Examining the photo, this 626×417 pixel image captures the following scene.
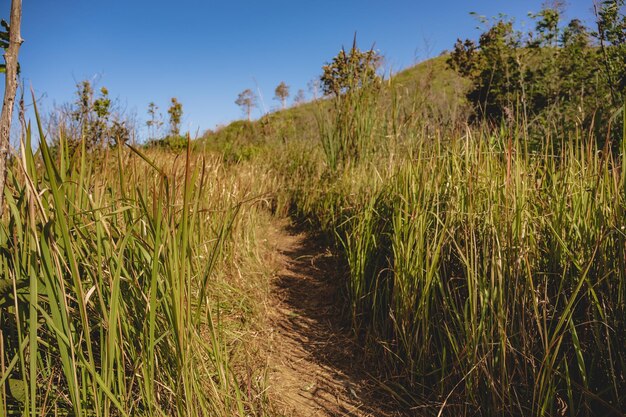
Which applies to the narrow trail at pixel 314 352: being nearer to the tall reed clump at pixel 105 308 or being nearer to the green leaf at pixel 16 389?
the tall reed clump at pixel 105 308

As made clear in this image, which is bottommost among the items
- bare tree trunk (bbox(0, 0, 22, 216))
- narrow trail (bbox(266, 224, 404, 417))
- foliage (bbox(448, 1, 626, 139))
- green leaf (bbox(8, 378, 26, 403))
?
narrow trail (bbox(266, 224, 404, 417))

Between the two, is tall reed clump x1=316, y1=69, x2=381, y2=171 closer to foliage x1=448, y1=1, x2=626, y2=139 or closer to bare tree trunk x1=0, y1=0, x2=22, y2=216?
foliage x1=448, y1=1, x2=626, y2=139

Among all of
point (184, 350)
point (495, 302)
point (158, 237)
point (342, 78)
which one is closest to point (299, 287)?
point (495, 302)

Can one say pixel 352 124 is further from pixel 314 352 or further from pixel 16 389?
pixel 16 389

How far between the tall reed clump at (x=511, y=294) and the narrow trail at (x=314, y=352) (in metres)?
0.15

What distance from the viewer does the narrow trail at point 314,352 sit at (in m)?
1.51

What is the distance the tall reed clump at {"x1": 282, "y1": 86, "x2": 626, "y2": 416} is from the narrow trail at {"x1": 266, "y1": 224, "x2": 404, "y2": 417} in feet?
0.49

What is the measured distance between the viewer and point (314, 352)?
6.24ft

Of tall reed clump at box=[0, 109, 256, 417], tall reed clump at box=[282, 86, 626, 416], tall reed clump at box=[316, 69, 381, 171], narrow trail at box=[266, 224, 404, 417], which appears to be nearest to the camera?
tall reed clump at box=[0, 109, 256, 417]

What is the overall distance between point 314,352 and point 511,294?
99 cm

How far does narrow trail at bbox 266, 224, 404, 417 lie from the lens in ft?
4.96

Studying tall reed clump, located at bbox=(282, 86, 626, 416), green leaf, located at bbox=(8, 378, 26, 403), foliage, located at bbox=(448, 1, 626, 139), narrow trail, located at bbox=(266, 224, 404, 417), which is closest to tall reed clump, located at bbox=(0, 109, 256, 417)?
green leaf, located at bbox=(8, 378, 26, 403)

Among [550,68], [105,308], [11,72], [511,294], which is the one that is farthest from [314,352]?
[550,68]

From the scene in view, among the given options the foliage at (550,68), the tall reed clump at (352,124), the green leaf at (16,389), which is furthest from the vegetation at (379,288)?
the foliage at (550,68)
